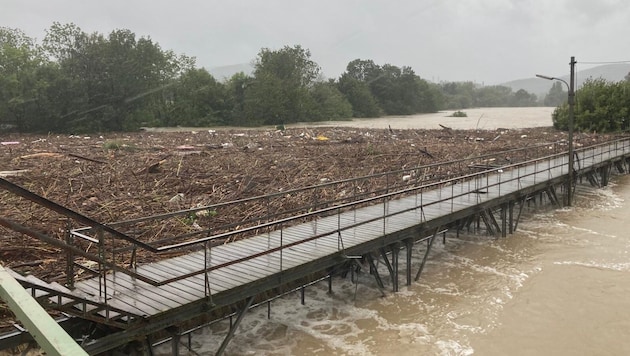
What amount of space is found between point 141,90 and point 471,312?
171 feet

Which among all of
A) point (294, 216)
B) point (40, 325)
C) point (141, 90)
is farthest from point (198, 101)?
point (40, 325)

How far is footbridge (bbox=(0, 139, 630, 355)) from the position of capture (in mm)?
5789

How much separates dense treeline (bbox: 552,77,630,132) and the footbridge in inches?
1217

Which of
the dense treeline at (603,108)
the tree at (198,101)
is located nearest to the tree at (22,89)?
the tree at (198,101)

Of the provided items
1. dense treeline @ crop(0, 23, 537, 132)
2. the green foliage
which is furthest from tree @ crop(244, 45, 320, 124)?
the green foliage

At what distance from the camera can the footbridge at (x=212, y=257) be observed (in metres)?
5.79

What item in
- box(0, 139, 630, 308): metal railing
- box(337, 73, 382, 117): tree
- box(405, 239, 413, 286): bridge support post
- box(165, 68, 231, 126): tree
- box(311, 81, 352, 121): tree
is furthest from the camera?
box(337, 73, 382, 117): tree

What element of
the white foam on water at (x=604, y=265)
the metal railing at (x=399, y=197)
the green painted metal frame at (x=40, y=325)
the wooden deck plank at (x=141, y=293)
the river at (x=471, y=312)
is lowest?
the river at (x=471, y=312)

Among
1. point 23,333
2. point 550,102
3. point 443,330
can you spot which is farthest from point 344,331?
point 550,102

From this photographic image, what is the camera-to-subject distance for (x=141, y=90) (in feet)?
181

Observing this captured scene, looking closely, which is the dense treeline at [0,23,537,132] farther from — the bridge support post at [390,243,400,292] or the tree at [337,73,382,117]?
the bridge support post at [390,243,400,292]

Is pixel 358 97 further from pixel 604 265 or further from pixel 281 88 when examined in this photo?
pixel 604 265

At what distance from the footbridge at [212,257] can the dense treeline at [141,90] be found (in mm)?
39991

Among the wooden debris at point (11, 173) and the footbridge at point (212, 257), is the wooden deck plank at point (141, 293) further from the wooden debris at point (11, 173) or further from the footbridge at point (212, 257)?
the wooden debris at point (11, 173)
